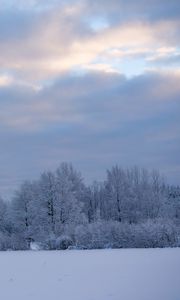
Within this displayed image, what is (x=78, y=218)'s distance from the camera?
52156mm

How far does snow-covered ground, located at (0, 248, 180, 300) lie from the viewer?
51.9ft

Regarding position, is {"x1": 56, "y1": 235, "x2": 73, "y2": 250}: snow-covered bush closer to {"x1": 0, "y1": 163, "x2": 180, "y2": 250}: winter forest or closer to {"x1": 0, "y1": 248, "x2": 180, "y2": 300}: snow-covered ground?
{"x1": 0, "y1": 163, "x2": 180, "y2": 250}: winter forest

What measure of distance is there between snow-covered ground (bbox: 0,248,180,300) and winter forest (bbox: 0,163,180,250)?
56.8ft

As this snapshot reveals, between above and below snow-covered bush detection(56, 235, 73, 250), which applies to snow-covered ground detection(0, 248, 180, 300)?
below

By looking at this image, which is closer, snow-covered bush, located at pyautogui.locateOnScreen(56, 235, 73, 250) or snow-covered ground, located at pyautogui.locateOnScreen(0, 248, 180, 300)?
snow-covered ground, located at pyautogui.locateOnScreen(0, 248, 180, 300)

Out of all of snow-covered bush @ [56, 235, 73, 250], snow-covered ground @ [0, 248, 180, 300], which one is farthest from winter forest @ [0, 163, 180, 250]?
snow-covered ground @ [0, 248, 180, 300]

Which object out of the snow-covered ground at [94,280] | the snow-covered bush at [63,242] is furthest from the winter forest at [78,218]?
the snow-covered ground at [94,280]

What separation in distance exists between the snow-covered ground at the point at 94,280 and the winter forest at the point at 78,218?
56.8ft

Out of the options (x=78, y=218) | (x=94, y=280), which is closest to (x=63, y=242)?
(x=78, y=218)

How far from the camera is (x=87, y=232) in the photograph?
4616 centimetres

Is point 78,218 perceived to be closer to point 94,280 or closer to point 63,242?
point 63,242

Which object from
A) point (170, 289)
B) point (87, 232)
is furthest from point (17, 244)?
point (170, 289)

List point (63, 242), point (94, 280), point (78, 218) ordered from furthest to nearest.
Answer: point (78, 218) < point (63, 242) < point (94, 280)

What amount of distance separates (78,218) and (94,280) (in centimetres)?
3253
